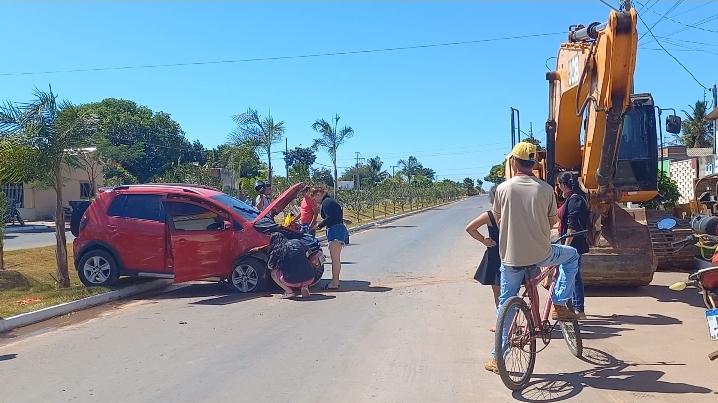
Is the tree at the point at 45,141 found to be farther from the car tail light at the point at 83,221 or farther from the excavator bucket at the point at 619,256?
the excavator bucket at the point at 619,256

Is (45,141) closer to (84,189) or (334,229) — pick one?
(334,229)

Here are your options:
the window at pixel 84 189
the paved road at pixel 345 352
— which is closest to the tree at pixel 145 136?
the window at pixel 84 189

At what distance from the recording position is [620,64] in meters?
8.67

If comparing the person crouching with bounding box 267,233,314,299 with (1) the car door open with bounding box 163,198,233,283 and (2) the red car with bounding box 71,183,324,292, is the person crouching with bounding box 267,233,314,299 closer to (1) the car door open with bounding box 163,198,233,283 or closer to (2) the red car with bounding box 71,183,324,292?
(2) the red car with bounding box 71,183,324,292

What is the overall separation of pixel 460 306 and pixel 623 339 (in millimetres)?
2831

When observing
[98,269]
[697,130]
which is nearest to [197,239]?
[98,269]

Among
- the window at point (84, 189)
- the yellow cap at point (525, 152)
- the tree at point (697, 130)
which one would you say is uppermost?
Answer: the tree at point (697, 130)

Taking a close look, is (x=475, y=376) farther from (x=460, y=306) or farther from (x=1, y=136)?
(x=1, y=136)

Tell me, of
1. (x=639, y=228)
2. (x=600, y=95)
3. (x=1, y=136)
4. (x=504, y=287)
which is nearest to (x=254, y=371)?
(x=504, y=287)

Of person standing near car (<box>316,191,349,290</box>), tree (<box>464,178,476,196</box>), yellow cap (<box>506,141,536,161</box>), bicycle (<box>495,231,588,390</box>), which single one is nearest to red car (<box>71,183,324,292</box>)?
person standing near car (<box>316,191,349,290</box>)

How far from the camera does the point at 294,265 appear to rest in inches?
436

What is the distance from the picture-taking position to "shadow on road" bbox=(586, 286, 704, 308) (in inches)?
393

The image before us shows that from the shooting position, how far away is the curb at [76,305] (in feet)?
31.1

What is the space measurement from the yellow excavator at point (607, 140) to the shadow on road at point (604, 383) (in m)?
3.52
